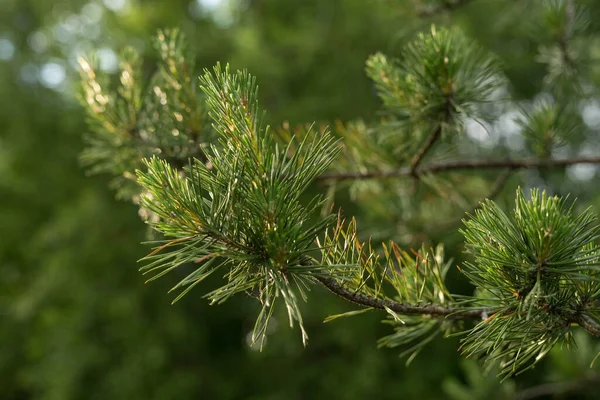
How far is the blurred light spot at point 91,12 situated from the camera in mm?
3798

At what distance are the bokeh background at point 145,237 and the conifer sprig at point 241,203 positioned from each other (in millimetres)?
2404

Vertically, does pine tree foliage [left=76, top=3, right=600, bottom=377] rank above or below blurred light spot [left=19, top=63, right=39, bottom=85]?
below

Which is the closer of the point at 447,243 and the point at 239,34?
the point at 447,243

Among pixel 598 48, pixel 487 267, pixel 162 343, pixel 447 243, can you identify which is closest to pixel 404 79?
pixel 487 267

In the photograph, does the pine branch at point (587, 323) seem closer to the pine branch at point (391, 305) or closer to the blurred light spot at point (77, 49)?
the pine branch at point (391, 305)

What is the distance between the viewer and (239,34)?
3.27m

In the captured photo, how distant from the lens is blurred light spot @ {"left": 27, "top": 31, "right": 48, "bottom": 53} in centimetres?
409

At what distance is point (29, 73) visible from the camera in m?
4.07

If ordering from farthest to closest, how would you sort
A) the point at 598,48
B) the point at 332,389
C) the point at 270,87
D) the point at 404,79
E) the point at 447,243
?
the point at 270,87 → the point at 332,389 → the point at 598,48 → the point at 447,243 → the point at 404,79

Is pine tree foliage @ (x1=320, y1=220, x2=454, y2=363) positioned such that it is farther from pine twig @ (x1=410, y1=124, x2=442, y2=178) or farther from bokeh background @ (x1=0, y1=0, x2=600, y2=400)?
bokeh background @ (x1=0, y1=0, x2=600, y2=400)

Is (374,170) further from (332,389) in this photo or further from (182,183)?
(332,389)

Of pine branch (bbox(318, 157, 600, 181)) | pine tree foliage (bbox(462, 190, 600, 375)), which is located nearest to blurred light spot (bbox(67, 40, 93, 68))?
pine branch (bbox(318, 157, 600, 181))

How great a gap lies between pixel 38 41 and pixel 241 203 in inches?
169

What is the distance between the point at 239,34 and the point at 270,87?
1.25ft
